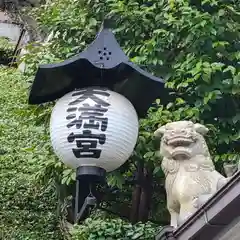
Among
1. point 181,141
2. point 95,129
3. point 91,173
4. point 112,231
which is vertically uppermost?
point 95,129

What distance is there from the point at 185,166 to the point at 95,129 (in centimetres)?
105

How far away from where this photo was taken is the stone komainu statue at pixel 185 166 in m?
4.90

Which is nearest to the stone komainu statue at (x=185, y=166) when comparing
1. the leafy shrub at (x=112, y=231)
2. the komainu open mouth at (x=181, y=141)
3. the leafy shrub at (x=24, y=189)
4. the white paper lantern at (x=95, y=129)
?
the komainu open mouth at (x=181, y=141)

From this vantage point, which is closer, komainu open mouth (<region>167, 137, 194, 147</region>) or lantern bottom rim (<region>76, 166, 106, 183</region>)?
lantern bottom rim (<region>76, 166, 106, 183</region>)

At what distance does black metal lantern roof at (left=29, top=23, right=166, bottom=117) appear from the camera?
4.20 metres

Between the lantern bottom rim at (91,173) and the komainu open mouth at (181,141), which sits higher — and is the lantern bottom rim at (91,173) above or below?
above

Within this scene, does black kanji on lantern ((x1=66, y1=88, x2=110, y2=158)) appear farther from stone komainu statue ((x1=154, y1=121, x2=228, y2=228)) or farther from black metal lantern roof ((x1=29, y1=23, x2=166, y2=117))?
stone komainu statue ((x1=154, y1=121, x2=228, y2=228))

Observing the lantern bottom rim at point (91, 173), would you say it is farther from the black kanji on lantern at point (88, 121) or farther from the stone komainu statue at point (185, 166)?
the stone komainu statue at point (185, 166)

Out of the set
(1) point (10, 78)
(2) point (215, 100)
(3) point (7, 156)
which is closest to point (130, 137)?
(2) point (215, 100)

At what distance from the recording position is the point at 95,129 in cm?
419

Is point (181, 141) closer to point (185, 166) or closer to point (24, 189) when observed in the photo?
point (185, 166)

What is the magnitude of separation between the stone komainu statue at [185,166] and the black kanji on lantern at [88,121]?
904 mm

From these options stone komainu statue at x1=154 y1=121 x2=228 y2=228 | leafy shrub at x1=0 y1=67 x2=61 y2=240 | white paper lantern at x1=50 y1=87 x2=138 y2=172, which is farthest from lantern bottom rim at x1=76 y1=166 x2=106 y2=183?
leafy shrub at x1=0 y1=67 x2=61 y2=240

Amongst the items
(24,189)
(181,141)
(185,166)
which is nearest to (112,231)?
(185,166)
